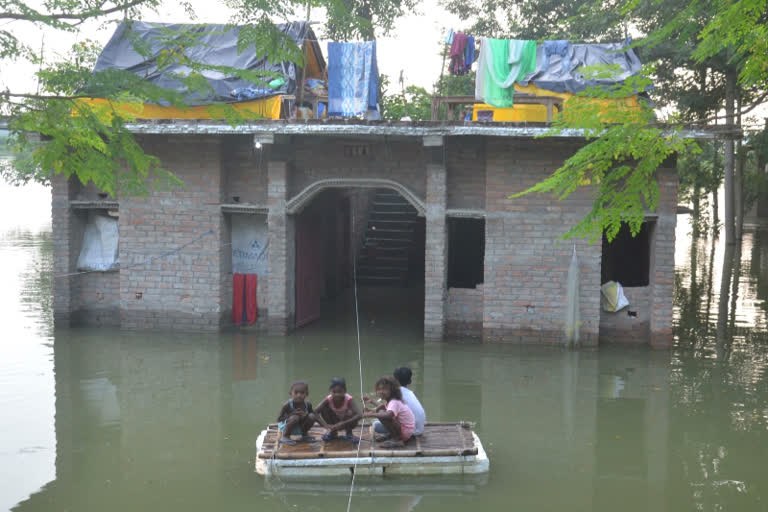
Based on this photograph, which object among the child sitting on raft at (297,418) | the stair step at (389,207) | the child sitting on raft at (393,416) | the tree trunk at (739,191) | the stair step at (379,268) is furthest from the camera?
the tree trunk at (739,191)

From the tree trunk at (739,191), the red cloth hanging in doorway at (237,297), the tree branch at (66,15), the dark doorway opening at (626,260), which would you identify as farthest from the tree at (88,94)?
the tree trunk at (739,191)

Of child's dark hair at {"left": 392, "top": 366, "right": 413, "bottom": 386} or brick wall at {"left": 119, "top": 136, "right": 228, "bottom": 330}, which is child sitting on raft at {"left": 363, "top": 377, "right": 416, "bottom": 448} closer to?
child's dark hair at {"left": 392, "top": 366, "right": 413, "bottom": 386}

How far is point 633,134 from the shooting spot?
7.02 meters

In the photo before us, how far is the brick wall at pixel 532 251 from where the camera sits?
44.3ft

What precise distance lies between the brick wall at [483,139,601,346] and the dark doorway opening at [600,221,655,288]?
3158 mm

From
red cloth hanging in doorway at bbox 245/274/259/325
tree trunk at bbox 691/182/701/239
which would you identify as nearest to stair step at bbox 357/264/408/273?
red cloth hanging in doorway at bbox 245/274/259/325

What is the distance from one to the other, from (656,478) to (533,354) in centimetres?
522

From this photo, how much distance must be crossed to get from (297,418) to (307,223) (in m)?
8.19

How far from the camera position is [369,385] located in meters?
11.6

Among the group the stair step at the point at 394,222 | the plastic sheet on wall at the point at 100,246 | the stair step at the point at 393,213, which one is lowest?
the plastic sheet on wall at the point at 100,246

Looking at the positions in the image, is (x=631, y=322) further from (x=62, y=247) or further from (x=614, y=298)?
(x=62, y=247)

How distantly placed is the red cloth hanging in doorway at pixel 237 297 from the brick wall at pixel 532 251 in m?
4.45

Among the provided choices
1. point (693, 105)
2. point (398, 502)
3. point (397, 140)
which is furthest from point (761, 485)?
point (693, 105)

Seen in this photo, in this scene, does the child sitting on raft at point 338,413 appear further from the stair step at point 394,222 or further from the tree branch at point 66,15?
the stair step at point 394,222
